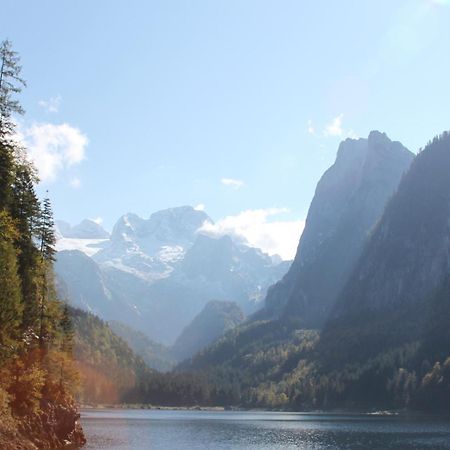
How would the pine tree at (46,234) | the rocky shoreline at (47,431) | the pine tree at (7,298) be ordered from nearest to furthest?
the pine tree at (7,298), the rocky shoreline at (47,431), the pine tree at (46,234)

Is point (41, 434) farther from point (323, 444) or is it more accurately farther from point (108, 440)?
point (323, 444)

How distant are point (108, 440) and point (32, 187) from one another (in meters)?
52.6

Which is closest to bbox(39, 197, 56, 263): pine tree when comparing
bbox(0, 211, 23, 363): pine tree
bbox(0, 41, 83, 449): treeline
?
bbox(0, 41, 83, 449): treeline

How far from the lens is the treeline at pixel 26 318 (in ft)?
227

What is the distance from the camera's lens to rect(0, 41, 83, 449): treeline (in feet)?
227

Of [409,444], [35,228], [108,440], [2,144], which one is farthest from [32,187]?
[409,444]

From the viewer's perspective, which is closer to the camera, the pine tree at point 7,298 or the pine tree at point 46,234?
the pine tree at point 7,298

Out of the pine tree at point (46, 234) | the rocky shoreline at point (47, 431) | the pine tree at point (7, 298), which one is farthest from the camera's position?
the pine tree at point (46, 234)

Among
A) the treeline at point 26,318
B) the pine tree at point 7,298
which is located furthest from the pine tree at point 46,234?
Answer: the pine tree at point 7,298

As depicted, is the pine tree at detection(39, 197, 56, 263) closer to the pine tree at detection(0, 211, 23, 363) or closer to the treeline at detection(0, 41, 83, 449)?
the treeline at detection(0, 41, 83, 449)

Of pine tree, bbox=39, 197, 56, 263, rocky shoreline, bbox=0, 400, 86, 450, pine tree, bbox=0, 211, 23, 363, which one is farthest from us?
pine tree, bbox=39, 197, 56, 263

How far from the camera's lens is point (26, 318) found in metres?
88.8

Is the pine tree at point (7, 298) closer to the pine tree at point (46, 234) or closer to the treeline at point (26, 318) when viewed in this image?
the treeline at point (26, 318)

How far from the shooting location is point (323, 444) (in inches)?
4904
